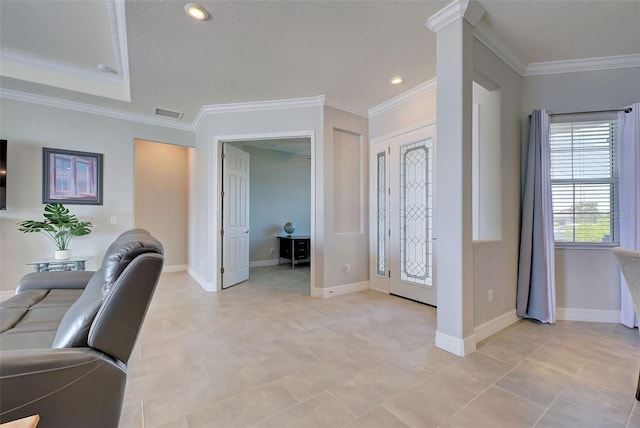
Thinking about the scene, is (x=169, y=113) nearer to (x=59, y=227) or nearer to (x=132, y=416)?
(x=59, y=227)

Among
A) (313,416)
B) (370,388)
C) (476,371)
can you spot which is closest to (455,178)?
(476,371)

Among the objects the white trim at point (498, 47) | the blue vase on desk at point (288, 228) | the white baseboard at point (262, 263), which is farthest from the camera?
the blue vase on desk at point (288, 228)

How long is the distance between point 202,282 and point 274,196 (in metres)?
2.72

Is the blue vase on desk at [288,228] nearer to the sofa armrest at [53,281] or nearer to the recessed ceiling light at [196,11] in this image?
the sofa armrest at [53,281]

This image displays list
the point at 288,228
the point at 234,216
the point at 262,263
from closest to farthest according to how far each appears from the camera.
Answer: the point at 234,216 < the point at 262,263 < the point at 288,228

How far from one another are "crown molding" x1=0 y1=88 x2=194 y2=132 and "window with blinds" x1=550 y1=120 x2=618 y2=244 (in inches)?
208

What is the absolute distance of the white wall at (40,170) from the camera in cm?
356

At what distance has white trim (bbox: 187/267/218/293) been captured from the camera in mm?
4102

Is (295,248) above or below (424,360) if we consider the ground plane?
above

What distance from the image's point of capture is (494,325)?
257 cm

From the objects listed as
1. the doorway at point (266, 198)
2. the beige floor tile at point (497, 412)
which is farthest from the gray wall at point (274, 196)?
the beige floor tile at point (497, 412)

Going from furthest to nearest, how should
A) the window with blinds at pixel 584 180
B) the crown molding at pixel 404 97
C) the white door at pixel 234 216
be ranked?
the white door at pixel 234 216
the crown molding at pixel 404 97
the window with blinds at pixel 584 180

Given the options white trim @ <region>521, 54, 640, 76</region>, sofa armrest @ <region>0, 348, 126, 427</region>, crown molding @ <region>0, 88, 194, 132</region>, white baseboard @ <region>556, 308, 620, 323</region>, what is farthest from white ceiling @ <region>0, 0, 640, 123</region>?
white baseboard @ <region>556, 308, 620, 323</region>

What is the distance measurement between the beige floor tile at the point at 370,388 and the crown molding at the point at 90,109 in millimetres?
4646
